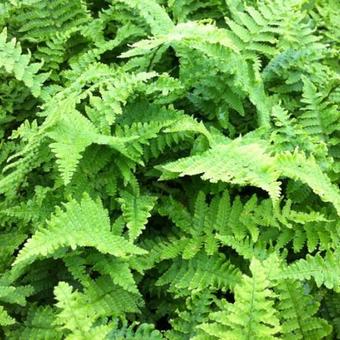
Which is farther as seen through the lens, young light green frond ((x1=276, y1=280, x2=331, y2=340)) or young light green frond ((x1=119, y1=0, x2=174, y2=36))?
young light green frond ((x1=119, y1=0, x2=174, y2=36))

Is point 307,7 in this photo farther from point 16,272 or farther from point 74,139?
point 16,272

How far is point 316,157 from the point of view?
3236 mm

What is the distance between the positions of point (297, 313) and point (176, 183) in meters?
1.08

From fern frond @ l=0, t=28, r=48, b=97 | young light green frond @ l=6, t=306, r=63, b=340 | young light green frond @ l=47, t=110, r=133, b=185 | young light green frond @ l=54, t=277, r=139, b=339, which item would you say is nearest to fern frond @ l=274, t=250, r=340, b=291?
young light green frond @ l=54, t=277, r=139, b=339

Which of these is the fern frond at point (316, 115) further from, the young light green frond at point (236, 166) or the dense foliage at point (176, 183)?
the young light green frond at point (236, 166)

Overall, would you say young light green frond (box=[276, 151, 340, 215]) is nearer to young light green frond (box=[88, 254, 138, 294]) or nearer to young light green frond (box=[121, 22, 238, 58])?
Result: young light green frond (box=[121, 22, 238, 58])

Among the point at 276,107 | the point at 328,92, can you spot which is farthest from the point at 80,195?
the point at 328,92

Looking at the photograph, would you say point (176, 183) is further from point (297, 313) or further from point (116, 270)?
point (297, 313)

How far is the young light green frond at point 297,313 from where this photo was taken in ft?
9.22

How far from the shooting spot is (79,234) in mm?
2732

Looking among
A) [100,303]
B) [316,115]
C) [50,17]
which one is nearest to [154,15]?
[50,17]

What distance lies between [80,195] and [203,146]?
2.42 ft

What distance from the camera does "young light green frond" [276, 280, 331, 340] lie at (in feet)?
9.22

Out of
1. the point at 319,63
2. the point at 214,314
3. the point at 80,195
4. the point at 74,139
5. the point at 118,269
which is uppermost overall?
the point at 319,63
